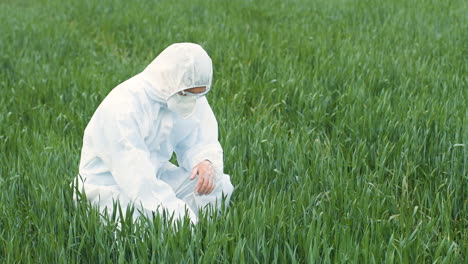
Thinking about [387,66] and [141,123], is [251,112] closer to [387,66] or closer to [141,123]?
[387,66]

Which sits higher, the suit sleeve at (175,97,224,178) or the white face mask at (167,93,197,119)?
the white face mask at (167,93,197,119)

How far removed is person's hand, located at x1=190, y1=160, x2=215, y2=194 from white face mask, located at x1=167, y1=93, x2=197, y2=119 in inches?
9.0

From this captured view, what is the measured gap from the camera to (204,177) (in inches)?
99.5

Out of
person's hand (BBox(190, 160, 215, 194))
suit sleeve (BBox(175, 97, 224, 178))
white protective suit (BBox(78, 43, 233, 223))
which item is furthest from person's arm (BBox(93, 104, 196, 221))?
suit sleeve (BBox(175, 97, 224, 178))

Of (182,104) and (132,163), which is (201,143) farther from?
(132,163)

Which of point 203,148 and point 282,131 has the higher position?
point 203,148

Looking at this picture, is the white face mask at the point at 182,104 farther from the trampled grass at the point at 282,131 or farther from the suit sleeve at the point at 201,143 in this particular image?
the trampled grass at the point at 282,131

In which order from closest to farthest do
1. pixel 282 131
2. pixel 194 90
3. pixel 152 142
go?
pixel 194 90, pixel 152 142, pixel 282 131

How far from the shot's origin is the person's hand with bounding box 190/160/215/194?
8.20 feet

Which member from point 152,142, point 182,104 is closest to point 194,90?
point 182,104

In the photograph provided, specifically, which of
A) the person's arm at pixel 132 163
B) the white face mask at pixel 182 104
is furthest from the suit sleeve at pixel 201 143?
the person's arm at pixel 132 163

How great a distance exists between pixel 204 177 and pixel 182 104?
1.01ft

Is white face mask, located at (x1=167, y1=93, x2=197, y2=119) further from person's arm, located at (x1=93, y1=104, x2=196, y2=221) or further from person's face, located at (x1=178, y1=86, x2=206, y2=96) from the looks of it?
person's arm, located at (x1=93, y1=104, x2=196, y2=221)

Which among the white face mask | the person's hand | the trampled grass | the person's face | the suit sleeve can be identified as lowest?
the trampled grass
